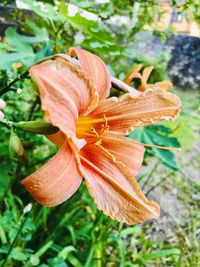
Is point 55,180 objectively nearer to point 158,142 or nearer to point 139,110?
point 139,110

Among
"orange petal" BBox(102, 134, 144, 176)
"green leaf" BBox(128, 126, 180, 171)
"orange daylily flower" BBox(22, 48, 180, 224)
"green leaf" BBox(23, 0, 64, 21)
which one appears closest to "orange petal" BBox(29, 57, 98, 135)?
"orange daylily flower" BBox(22, 48, 180, 224)

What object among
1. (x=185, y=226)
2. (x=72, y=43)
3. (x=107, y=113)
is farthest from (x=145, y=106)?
(x=185, y=226)

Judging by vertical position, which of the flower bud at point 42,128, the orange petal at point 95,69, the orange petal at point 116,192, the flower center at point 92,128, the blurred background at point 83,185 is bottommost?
the blurred background at point 83,185

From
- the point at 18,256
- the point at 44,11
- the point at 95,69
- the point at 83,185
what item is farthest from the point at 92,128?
the point at 83,185

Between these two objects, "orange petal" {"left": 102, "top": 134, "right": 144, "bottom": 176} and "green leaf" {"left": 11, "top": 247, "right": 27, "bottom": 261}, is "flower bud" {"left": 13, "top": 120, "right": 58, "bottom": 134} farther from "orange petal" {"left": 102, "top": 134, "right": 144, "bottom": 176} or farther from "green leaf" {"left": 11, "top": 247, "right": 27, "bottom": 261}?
"green leaf" {"left": 11, "top": 247, "right": 27, "bottom": 261}

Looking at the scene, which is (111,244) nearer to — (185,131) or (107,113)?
(107,113)

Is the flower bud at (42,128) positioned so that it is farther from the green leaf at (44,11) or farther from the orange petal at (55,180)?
the green leaf at (44,11)

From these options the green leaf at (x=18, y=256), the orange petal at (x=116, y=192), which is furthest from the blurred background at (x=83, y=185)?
the orange petal at (x=116, y=192)
